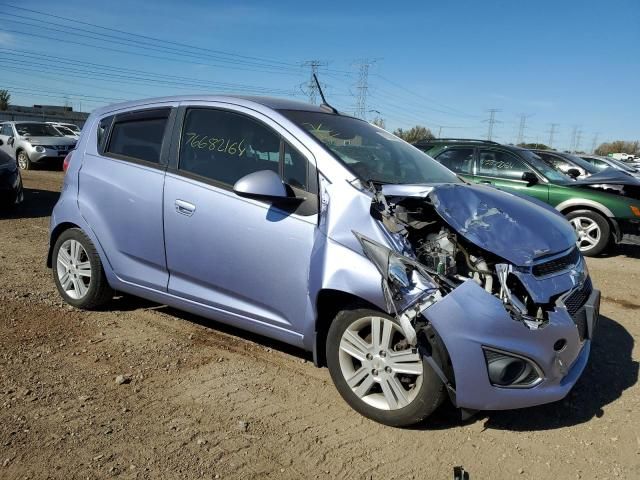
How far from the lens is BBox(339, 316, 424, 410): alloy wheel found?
296cm

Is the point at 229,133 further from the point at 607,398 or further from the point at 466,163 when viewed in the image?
the point at 466,163

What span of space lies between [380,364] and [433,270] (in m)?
0.62

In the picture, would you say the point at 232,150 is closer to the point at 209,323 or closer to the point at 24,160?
the point at 209,323

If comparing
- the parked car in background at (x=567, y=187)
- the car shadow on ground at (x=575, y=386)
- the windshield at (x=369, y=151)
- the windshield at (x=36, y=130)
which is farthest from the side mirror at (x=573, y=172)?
the windshield at (x=36, y=130)

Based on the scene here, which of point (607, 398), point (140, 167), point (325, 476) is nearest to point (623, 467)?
point (607, 398)

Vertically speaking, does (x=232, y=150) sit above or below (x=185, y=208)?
above

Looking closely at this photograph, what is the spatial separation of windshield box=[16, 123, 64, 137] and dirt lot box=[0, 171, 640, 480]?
51.7ft

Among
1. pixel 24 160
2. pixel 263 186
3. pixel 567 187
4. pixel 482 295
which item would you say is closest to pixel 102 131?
pixel 263 186

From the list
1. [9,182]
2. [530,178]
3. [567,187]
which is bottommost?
[9,182]

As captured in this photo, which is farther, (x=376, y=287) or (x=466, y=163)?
(x=466, y=163)

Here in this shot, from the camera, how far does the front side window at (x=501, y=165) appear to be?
8.92 meters

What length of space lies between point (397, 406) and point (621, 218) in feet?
21.5

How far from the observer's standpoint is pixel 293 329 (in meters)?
3.40

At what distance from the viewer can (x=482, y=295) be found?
272cm
